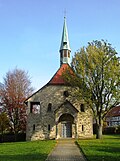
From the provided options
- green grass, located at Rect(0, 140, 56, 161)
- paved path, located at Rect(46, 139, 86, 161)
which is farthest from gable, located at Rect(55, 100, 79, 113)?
paved path, located at Rect(46, 139, 86, 161)

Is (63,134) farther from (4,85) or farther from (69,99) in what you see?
(4,85)

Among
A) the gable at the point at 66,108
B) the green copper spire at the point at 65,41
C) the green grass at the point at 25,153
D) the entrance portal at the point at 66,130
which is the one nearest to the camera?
the green grass at the point at 25,153

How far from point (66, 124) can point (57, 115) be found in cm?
207

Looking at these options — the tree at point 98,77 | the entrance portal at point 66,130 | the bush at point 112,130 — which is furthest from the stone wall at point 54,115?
the bush at point 112,130

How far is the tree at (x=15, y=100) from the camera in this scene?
49.5 m

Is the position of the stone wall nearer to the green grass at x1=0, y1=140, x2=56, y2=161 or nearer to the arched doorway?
the arched doorway

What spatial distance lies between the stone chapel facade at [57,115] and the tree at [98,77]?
4280 mm

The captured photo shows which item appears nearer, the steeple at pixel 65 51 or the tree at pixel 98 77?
the tree at pixel 98 77

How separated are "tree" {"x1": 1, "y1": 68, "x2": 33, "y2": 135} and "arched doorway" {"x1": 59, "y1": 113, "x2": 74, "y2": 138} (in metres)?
11.4

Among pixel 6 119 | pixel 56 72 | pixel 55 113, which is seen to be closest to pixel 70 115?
pixel 55 113

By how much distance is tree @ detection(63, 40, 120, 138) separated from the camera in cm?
Result: 3525

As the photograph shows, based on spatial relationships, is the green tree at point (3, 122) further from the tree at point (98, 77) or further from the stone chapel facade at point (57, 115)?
the tree at point (98, 77)

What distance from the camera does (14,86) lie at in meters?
50.4

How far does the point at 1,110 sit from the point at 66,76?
17.5m
